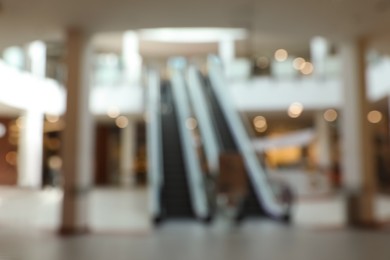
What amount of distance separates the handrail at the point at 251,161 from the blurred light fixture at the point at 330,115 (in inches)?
229

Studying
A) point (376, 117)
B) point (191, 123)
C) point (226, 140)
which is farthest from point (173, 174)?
point (376, 117)

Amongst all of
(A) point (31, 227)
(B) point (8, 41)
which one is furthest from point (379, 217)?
(B) point (8, 41)

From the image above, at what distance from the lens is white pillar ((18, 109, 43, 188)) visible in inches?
730

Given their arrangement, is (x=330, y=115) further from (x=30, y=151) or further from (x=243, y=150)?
(x=30, y=151)

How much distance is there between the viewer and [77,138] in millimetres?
8172

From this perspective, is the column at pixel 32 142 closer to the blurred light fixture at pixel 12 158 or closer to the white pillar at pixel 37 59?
the white pillar at pixel 37 59

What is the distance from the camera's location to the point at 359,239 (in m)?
6.88

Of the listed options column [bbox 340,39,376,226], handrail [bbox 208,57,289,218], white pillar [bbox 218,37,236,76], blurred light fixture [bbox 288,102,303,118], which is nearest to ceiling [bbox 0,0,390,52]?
column [bbox 340,39,376,226]

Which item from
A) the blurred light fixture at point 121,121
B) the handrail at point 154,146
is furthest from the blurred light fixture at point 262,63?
the blurred light fixture at point 121,121

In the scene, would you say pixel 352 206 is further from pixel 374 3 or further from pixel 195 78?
pixel 195 78

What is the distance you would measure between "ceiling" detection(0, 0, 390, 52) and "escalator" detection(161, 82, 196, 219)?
13.2ft

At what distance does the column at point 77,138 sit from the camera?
7977mm

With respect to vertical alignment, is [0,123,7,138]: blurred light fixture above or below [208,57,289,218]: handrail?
above

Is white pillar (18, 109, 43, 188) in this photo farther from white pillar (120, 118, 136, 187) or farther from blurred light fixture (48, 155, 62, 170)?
white pillar (120, 118, 136, 187)
